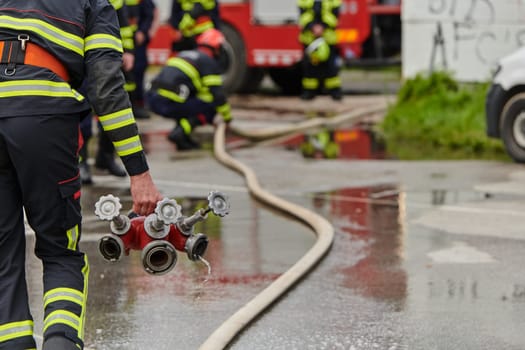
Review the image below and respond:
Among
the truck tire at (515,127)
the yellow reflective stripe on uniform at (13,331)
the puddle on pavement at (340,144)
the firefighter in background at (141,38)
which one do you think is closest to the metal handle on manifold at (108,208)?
the yellow reflective stripe on uniform at (13,331)

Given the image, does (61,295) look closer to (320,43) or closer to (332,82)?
(320,43)

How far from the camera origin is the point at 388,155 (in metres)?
11.7

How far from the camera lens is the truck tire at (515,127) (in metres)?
10.9

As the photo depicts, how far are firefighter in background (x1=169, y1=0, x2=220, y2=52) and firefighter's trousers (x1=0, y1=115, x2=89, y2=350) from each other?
909cm

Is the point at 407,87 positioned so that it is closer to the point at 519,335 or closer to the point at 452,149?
the point at 452,149

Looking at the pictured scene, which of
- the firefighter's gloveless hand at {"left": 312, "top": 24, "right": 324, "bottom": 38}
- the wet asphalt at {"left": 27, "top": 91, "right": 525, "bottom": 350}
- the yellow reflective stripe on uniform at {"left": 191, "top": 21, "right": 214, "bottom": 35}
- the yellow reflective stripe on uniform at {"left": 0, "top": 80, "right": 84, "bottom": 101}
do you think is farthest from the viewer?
the firefighter's gloveless hand at {"left": 312, "top": 24, "right": 324, "bottom": 38}

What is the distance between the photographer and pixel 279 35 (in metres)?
17.2

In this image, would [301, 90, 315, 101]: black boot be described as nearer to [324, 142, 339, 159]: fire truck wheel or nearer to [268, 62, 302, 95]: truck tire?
[268, 62, 302, 95]: truck tire

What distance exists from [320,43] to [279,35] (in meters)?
1.17

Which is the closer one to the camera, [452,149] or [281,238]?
[281,238]

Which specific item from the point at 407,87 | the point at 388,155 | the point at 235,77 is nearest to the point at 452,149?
the point at 388,155

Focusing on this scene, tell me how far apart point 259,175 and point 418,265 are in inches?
145

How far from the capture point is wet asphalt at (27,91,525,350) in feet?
18.9

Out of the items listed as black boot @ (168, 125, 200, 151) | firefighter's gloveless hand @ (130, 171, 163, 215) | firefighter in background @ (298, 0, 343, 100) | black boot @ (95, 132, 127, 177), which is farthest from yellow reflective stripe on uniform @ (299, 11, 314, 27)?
firefighter's gloveless hand @ (130, 171, 163, 215)
